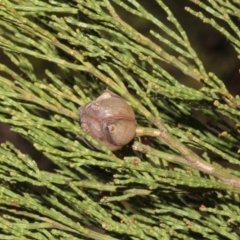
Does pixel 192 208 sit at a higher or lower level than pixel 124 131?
lower

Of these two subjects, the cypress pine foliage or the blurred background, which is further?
the blurred background

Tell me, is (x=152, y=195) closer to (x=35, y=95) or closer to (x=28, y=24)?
(x=35, y=95)

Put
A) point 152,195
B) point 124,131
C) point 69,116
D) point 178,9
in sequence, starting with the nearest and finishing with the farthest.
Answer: point 124,131 → point 69,116 → point 152,195 → point 178,9

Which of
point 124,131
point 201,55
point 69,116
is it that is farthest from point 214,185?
point 201,55

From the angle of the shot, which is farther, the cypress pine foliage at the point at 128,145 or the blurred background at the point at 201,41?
the blurred background at the point at 201,41

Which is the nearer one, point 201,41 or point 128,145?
point 128,145

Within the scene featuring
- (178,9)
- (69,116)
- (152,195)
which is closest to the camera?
(69,116)

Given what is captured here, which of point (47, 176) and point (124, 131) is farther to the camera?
point (47, 176)

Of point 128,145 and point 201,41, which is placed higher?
point 201,41
